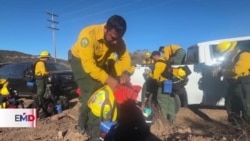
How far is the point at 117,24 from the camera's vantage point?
3.74m

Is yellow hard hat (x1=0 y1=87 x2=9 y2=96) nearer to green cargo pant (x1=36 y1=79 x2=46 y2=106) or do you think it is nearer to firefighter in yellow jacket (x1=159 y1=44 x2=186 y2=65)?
green cargo pant (x1=36 y1=79 x2=46 y2=106)

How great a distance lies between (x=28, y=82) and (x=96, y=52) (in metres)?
8.72

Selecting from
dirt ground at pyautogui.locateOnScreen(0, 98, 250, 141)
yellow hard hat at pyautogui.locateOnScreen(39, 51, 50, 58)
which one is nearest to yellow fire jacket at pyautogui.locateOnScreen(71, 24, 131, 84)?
dirt ground at pyautogui.locateOnScreen(0, 98, 250, 141)

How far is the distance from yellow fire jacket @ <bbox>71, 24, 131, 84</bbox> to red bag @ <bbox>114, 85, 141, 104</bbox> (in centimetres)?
31

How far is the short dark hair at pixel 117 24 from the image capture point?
3.75 metres

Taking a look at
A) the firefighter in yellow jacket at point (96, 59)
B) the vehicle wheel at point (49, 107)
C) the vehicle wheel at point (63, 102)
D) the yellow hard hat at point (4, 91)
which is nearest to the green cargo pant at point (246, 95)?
the firefighter in yellow jacket at point (96, 59)

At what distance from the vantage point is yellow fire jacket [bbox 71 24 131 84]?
152 inches

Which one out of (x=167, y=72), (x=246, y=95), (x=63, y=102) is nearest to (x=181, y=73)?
(x=167, y=72)

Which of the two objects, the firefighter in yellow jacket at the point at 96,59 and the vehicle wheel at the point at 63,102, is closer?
the firefighter in yellow jacket at the point at 96,59

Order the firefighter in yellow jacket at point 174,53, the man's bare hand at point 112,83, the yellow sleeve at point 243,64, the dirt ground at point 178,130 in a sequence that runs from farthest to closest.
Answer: the firefighter in yellow jacket at point 174,53 → the yellow sleeve at point 243,64 → the dirt ground at point 178,130 → the man's bare hand at point 112,83

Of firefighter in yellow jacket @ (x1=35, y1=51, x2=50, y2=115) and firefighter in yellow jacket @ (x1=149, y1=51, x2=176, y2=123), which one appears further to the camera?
firefighter in yellow jacket @ (x1=35, y1=51, x2=50, y2=115)

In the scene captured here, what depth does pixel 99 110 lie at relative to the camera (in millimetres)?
3777

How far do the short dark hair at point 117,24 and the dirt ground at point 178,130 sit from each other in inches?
91.1

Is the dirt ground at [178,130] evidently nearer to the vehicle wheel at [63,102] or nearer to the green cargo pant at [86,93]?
the vehicle wheel at [63,102]
